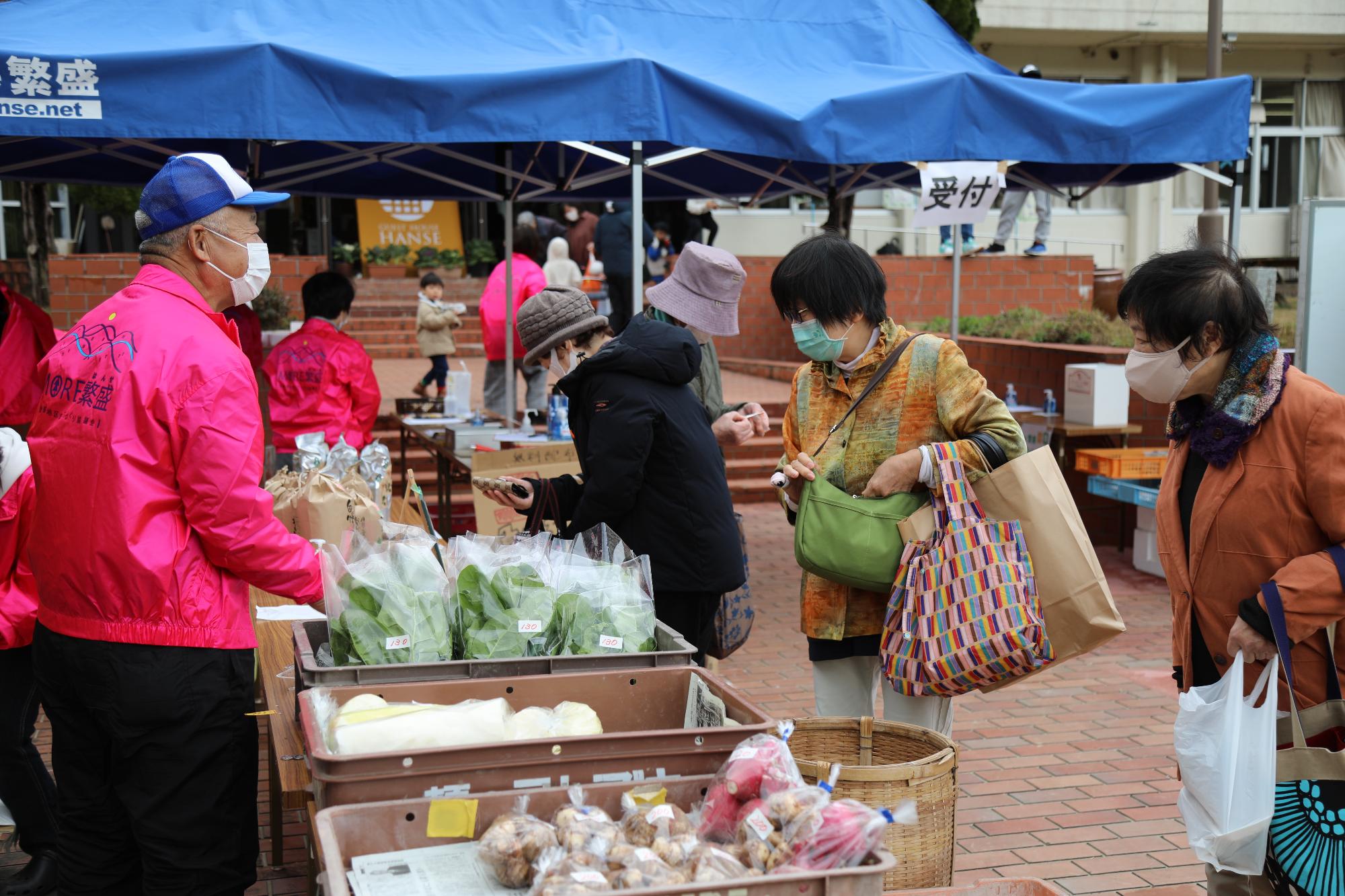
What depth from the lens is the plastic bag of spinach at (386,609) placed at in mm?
2586

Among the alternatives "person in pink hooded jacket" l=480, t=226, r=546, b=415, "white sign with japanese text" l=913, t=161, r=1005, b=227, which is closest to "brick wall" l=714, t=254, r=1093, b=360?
"person in pink hooded jacket" l=480, t=226, r=546, b=415

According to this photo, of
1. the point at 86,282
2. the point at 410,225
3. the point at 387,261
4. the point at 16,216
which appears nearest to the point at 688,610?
the point at 86,282

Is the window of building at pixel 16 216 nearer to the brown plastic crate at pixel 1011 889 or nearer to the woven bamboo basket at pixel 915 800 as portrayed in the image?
the woven bamboo basket at pixel 915 800

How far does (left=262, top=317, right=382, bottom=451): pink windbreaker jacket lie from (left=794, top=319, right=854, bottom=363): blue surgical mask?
13.9 ft

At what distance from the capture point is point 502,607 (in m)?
2.71

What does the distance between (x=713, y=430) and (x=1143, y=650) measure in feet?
12.5

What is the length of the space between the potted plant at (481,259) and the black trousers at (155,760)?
17.9 metres

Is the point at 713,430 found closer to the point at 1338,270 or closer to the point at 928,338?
the point at 928,338

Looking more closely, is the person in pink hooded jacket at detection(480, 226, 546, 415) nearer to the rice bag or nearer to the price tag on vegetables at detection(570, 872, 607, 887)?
the rice bag

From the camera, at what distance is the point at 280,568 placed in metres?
2.71

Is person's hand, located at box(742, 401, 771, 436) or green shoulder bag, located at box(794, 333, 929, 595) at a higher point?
person's hand, located at box(742, 401, 771, 436)

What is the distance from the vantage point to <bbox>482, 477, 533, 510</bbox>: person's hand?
12.1 feet

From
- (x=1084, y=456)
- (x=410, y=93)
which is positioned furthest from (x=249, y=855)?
(x=1084, y=456)

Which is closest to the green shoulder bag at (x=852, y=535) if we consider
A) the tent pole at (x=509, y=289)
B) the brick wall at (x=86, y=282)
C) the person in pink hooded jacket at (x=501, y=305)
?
the tent pole at (x=509, y=289)
